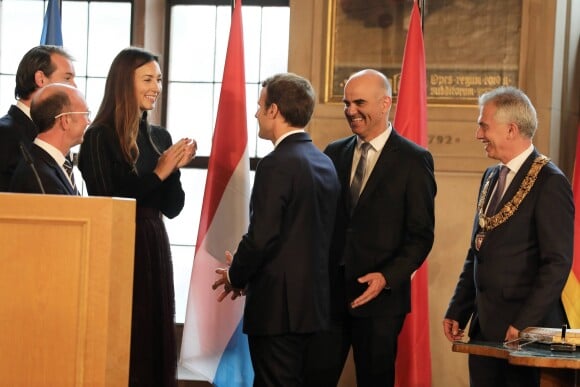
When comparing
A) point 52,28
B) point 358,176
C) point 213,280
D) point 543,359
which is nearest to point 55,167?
point 358,176

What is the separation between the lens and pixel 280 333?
4008 millimetres

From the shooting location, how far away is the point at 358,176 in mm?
4461

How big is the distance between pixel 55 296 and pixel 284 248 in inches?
50.4

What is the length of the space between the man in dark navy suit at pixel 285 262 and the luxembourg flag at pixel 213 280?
118 centimetres

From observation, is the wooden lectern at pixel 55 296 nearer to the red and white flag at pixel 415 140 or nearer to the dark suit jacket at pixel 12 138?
the dark suit jacket at pixel 12 138

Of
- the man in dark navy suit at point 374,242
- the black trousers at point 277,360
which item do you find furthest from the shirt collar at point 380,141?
the black trousers at point 277,360

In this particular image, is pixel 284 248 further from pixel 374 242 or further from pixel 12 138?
pixel 12 138

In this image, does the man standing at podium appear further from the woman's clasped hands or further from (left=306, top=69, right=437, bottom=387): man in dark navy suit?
the woman's clasped hands

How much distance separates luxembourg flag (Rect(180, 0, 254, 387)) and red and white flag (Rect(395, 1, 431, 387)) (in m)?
0.84

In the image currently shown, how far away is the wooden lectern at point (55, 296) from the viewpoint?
292 centimetres

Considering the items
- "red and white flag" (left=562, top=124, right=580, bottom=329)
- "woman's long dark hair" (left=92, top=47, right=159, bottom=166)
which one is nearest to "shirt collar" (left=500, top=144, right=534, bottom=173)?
"red and white flag" (left=562, top=124, right=580, bottom=329)

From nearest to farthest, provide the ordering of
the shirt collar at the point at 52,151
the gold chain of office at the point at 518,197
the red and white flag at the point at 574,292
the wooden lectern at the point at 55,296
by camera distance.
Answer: the wooden lectern at the point at 55,296
the shirt collar at the point at 52,151
the gold chain of office at the point at 518,197
the red and white flag at the point at 574,292

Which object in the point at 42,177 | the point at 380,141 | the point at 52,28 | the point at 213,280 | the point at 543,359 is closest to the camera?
the point at 543,359

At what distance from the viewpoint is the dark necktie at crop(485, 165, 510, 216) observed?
404 cm
